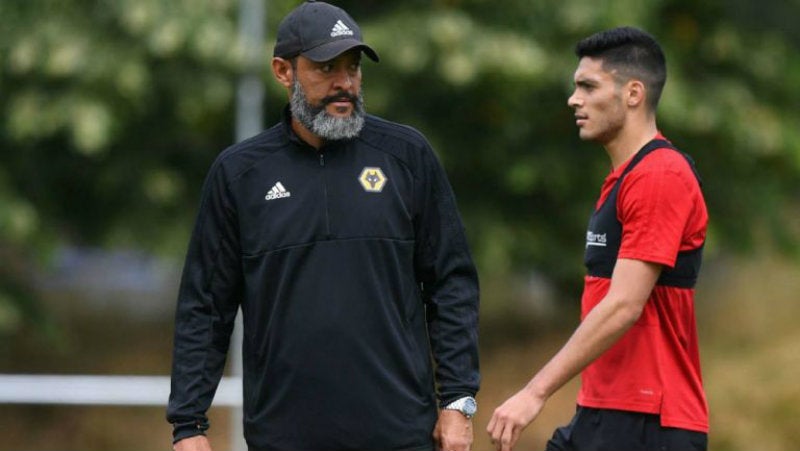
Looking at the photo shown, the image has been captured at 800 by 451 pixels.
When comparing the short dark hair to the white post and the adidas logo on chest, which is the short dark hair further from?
the white post

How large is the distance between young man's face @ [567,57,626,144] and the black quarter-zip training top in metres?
0.45

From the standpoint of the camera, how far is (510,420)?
Result: 4.30m

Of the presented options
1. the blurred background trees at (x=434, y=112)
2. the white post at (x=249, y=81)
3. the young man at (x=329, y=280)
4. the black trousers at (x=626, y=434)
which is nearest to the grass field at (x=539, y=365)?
the blurred background trees at (x=434, y=112)

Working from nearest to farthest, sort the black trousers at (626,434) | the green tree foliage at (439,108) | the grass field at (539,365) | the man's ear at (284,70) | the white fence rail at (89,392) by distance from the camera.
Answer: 1. the black trousers at (626,434)
2. the man's ear at (284,70)
3. the white fence rail at (89,392)
4. the green tree foliage at (439,108)
5. the grass field at (539,365)

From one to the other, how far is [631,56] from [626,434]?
106 cm

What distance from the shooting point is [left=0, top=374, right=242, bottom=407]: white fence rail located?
345 inches

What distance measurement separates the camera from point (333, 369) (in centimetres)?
431

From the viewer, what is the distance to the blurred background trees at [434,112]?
10.3m

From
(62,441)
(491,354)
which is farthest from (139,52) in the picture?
(491,354)

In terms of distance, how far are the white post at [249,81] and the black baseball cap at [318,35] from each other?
5612 mm


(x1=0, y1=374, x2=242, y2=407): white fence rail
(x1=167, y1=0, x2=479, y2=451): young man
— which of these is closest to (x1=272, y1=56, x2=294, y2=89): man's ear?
(x1=167, y1=0, x2=479, y2=451): young man

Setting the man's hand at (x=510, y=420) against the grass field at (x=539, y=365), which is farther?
the grass field at (x=539, y=365)

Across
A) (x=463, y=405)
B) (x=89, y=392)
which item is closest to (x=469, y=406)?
(x=463, y=405)

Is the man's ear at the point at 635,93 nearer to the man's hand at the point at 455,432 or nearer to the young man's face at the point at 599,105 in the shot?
the young man's face at the point at 599,105
